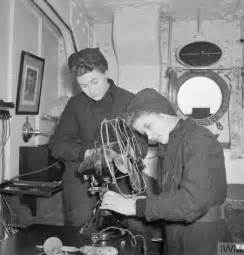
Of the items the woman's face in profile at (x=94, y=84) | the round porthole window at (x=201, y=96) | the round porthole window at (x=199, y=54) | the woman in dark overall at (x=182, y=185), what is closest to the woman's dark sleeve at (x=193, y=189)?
the woman in dark overall at (x=182, y=185)

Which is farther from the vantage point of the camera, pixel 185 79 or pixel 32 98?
pixel 185 79

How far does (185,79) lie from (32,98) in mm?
2182

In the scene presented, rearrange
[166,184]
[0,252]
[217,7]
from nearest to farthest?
→ [0,252] → [166,184] → [217,7]

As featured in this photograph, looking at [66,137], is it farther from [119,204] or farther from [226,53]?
[226,53]

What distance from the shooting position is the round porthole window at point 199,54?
452 centimetres

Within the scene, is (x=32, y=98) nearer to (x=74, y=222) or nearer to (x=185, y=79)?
(x=74, y=222)

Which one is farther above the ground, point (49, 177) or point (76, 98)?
point (76, 98)

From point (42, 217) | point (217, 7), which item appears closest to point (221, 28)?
point (217, 7)

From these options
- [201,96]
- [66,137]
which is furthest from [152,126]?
[201,96]

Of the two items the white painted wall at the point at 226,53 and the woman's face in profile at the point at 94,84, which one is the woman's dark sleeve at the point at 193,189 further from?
the white painted wall at the point at 226,53

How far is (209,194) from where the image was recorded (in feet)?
5.01

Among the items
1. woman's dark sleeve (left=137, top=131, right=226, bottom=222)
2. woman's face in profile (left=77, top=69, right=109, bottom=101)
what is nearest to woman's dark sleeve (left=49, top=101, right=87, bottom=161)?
woman's face in profile (left=77, top=69, right=109, bottom=101)

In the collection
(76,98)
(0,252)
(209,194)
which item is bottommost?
(0,252)

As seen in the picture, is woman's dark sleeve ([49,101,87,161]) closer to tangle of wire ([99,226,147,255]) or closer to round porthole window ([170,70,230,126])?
tangle of wire ([99,226,147,255])
